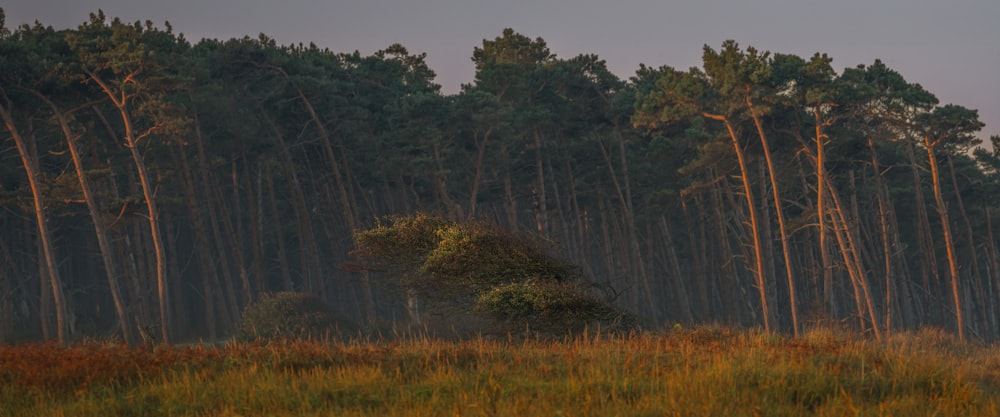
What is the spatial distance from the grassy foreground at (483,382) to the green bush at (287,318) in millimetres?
17778

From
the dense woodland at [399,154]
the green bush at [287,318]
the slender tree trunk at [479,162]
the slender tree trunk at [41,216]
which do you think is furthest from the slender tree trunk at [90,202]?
the slender tree trunk at [479,162]

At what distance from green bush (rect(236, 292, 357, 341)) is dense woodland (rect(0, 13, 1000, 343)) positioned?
2.37 metres

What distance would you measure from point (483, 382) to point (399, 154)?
31173 millimetres

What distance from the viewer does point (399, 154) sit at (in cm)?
A: 4319

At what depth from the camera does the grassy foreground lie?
36.1ft

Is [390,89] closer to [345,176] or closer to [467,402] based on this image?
[345,176]

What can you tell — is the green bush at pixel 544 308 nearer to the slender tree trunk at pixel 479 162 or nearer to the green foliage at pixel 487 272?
the green foliage at pixel 487 272

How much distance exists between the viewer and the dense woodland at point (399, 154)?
3391 cm

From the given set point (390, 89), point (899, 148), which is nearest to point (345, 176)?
point (390, 89)

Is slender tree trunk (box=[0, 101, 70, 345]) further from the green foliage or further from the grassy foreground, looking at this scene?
the grassy foreground

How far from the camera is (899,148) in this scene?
53844mm

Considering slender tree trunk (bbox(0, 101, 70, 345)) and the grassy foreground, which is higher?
slender tree trunk (bbox(0, 101, 70, 345))

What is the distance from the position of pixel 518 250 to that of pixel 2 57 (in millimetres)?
18790

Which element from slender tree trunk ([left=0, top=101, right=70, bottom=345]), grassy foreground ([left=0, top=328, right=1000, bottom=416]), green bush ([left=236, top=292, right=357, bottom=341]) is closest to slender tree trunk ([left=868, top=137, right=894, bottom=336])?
green bush ([left=236, top=292, right=357, bottom=341])
